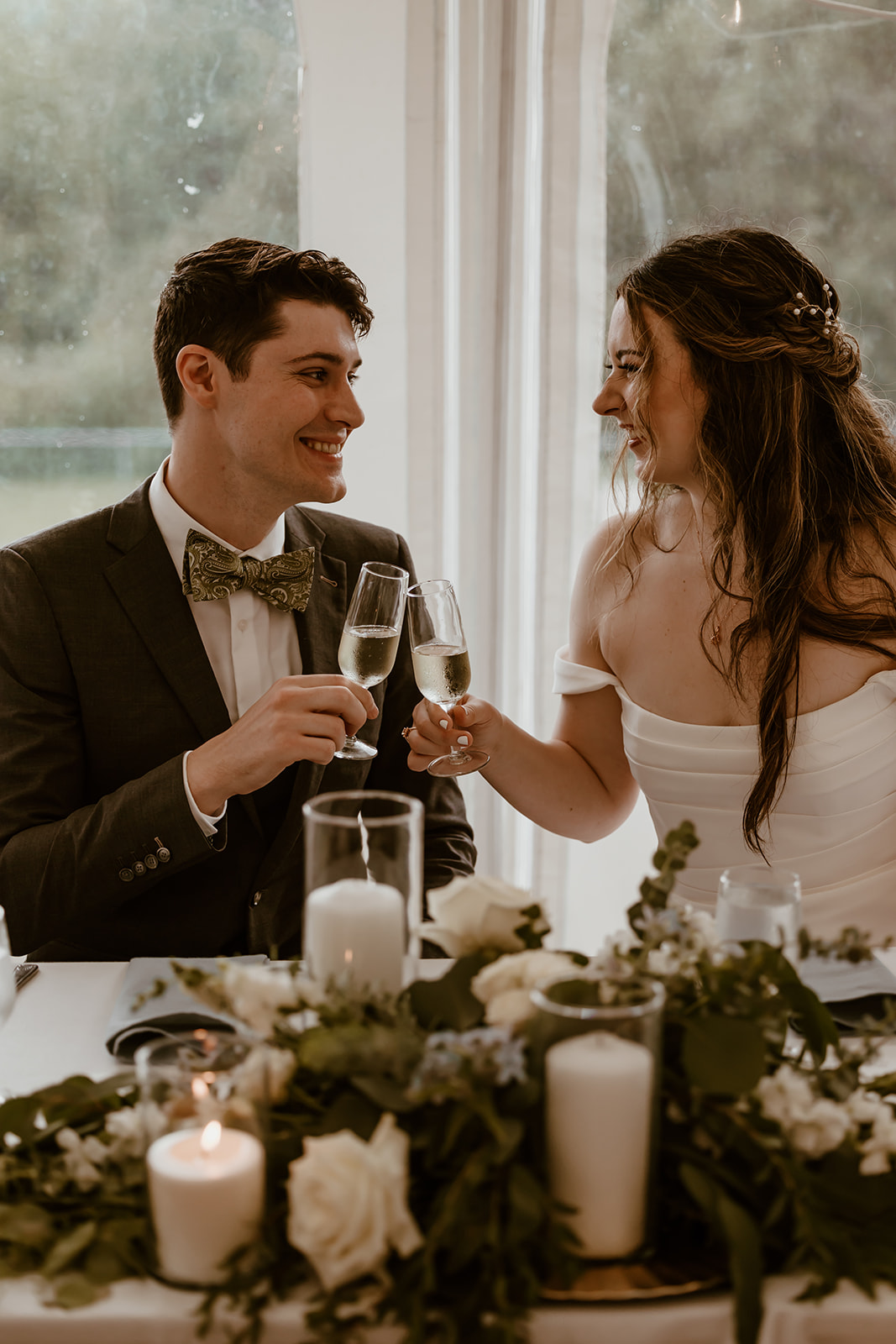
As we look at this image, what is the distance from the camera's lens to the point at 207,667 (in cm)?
202

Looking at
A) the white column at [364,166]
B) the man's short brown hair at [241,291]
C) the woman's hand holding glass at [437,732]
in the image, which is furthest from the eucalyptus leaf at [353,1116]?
the white column at [364,166]

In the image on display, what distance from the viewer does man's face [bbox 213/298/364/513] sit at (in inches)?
84.7

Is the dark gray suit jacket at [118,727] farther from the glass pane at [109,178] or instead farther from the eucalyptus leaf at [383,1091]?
the glass pane at [109,178]

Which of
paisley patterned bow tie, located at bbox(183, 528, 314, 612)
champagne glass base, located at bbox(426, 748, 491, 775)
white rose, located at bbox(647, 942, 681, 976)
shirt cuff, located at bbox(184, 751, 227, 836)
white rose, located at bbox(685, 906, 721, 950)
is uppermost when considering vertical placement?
paisley patterned bow tie, located at bbox(183, 528, 314, 612)

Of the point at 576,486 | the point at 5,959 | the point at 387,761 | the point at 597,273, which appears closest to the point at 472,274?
the point at 597,273

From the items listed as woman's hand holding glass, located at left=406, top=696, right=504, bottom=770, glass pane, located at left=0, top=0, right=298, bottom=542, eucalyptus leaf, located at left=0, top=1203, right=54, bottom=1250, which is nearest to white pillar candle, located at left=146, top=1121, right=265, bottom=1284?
eucalyptus leaf, located at left=0, top=1203, right=54, bottom=1250

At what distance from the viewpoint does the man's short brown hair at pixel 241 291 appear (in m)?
2.15

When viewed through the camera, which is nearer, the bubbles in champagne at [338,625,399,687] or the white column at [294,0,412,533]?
the bubbles in champagne at [338,625,399,687]

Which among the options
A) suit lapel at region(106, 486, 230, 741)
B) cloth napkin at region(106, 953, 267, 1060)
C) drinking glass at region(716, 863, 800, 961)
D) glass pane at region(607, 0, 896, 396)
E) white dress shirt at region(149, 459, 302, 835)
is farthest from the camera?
glass pane at region(607, 0, 896, 396)

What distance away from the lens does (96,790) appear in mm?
2053

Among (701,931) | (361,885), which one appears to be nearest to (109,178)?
(361,885)

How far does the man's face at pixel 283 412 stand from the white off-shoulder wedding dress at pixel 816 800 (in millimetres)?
757

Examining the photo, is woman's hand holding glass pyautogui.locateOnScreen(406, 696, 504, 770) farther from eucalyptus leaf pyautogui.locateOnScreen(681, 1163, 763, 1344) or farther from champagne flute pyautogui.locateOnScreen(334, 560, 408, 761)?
eucalyptus leaf pyautogui.locateOnScreen(681, 1163, 763, 1344)

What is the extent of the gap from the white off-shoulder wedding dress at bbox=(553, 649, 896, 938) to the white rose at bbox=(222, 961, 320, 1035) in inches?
46.7
